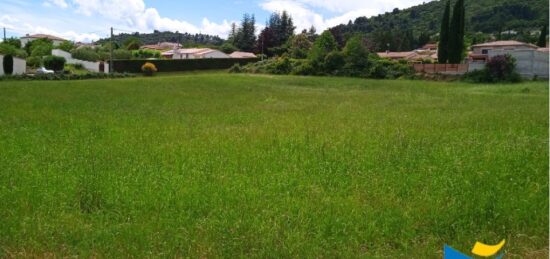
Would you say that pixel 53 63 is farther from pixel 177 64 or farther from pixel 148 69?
pixel 177 64

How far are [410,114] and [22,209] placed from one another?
1357 centimetres

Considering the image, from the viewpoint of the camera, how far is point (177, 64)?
62469mm

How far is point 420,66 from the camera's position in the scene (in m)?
47.7

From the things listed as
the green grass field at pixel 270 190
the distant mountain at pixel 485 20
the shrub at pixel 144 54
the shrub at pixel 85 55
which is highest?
the distant mountain at pixel 485 20

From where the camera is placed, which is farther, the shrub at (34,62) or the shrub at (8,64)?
the shrub at (34,62)

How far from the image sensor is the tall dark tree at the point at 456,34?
5009 cm

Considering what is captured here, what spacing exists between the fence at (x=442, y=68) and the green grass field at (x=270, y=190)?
34176mm

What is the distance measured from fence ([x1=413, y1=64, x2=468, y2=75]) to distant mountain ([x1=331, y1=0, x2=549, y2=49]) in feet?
161

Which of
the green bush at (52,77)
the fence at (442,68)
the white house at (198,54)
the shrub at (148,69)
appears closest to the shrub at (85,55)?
the shrub at (148,69)

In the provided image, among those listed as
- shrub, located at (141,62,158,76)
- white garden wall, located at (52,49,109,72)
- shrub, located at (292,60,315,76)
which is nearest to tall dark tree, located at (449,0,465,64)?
shrub, located at (292,60,315,76)

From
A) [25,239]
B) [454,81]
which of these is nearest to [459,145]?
[25,239]

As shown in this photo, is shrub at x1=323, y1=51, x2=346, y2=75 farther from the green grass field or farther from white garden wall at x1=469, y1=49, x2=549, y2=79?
the green grass field

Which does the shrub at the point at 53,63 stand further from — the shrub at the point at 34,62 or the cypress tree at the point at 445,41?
the cypress tree at the point at 445,41

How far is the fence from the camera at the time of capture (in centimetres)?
4488
